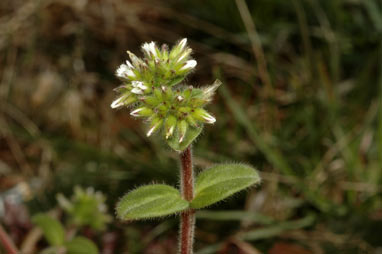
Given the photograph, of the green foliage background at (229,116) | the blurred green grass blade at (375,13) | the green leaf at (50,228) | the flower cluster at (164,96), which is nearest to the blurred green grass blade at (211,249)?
the green foliage background at (229,116)

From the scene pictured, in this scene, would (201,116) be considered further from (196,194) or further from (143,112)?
→ (196,194)

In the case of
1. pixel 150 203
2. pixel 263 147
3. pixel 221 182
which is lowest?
pixel 150 203

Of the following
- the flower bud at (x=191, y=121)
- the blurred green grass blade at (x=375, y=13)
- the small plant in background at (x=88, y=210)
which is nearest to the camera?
the flower bud at (x=191, y=121)

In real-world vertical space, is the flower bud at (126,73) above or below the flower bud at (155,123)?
above

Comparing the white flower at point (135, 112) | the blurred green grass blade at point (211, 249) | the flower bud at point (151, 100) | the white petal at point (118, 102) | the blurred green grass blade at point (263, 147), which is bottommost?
the blurred green grass blade at point (211, 249)

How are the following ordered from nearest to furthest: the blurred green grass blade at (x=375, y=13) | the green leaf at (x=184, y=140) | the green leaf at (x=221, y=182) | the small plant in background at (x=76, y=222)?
the green leaf at (x=184, y=140)
the green leaf at (x=221, y=182)
the small plant in background at (x=76, y=222)
the blurred green grass blade at (x=375, y=13)

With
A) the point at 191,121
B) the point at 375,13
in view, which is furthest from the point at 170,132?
the point at 375,13

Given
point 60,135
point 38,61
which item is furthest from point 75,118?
point 38,61

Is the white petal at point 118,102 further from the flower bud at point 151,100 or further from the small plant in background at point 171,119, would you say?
the flower bud at point 151,100

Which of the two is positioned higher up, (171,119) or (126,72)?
(126,72)
